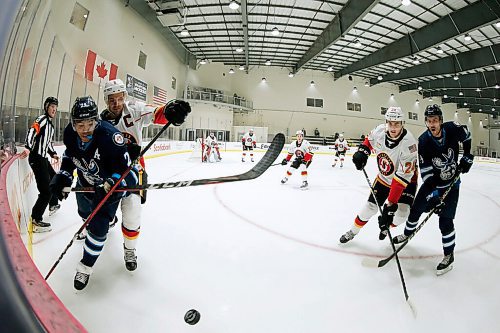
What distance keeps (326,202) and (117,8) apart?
29.0 feet

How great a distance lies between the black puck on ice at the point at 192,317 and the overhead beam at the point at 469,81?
65.2 ft

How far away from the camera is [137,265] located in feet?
6.05

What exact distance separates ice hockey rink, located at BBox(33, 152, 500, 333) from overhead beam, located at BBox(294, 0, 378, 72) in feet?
28.6

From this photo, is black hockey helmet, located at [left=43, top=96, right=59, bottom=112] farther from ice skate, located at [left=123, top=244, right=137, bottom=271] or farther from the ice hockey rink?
ice skate, located at [left=123, top=244, right=137, bottom=271]

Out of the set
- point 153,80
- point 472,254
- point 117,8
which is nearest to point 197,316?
point 472,254

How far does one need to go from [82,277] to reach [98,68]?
6.65m

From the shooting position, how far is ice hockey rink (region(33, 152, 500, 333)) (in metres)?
1.39

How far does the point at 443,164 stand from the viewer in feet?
7.11

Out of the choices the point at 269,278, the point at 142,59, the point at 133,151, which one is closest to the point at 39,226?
the point at 133,151

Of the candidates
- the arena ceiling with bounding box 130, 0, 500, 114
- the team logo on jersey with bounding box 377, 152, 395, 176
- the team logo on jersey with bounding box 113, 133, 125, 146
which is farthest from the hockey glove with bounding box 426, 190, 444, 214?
the arena ceiling with bounding box 130, 0, 500, 114

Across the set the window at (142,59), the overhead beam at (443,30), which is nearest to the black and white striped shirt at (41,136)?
the window at (142,59)

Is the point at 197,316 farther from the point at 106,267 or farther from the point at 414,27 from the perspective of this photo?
the point at 414,27

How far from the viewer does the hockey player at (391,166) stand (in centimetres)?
220

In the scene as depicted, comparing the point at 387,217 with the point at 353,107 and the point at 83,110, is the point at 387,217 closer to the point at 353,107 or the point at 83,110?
the point at 83,110
